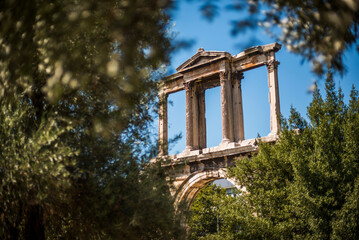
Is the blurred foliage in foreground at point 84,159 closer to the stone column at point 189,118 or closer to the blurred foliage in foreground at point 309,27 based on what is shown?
the blurred foliage in foreground at point 309,27

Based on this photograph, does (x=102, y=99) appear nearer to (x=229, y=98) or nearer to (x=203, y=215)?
(x=229, y=98)

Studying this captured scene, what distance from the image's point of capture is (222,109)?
882 inches

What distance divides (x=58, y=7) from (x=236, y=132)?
58.6ft

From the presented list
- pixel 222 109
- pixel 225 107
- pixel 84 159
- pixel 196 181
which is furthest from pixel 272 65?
pixel 84 159

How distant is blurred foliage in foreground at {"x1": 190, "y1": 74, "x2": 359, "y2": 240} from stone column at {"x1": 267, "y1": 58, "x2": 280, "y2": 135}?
8.19 feet

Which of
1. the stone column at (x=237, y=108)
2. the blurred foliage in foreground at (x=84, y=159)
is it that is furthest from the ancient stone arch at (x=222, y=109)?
the blurred foliage in foreground at (x=84, y=159)

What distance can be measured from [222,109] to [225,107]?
0.64 feet

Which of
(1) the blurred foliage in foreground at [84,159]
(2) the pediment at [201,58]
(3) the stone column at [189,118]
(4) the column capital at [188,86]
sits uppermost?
(2) the pediment at [201,58]

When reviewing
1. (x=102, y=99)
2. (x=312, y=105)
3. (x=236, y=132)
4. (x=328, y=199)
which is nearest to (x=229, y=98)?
(x=236, y=132)

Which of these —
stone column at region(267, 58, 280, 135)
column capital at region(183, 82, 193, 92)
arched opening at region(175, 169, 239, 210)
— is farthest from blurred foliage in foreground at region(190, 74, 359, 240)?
column capital at region(183, 82, 193, 92)

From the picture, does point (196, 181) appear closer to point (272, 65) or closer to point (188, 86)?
point (188, 86)

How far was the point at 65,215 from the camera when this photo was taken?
8867 millimetres

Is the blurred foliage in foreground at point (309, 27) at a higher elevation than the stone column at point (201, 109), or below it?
below

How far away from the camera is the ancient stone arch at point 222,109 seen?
68.2ft
